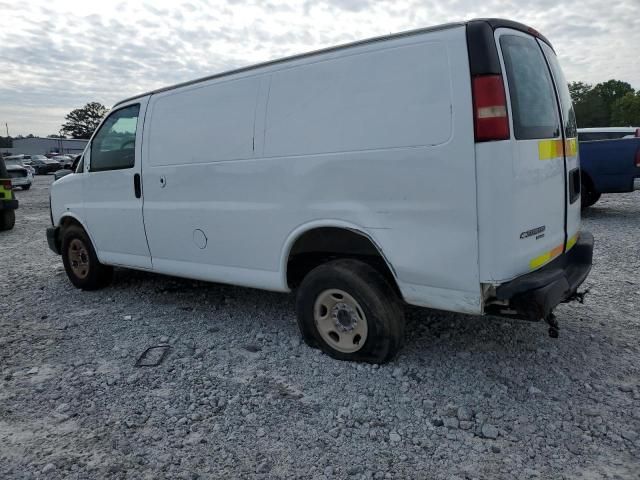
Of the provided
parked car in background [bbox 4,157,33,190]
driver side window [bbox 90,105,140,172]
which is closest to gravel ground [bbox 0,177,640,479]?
driver side window [bbox 90,105,140,172]

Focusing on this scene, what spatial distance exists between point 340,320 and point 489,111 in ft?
5.53

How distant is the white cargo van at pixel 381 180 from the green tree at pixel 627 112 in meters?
64.0

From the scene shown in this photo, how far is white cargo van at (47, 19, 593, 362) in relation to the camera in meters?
2.82

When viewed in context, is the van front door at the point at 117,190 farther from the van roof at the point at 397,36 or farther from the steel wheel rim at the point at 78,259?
the van roof at the point at 397,36

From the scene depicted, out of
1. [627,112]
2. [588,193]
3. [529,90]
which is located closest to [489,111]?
[529,90]

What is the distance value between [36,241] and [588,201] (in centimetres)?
1075

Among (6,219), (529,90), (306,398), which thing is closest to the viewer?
(529,90)

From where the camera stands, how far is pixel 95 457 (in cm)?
265

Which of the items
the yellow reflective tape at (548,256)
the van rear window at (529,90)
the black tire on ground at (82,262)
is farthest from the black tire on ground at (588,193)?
the black tire on ground at (82,262)

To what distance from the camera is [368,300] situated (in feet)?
10.8

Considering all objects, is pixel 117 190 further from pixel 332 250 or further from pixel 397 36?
pixel 397 36

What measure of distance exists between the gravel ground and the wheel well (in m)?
0.62

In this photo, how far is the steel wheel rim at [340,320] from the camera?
3.42 m

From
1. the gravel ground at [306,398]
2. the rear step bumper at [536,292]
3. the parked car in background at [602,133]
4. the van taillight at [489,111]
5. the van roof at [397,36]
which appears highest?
the van roof at [397,36]
